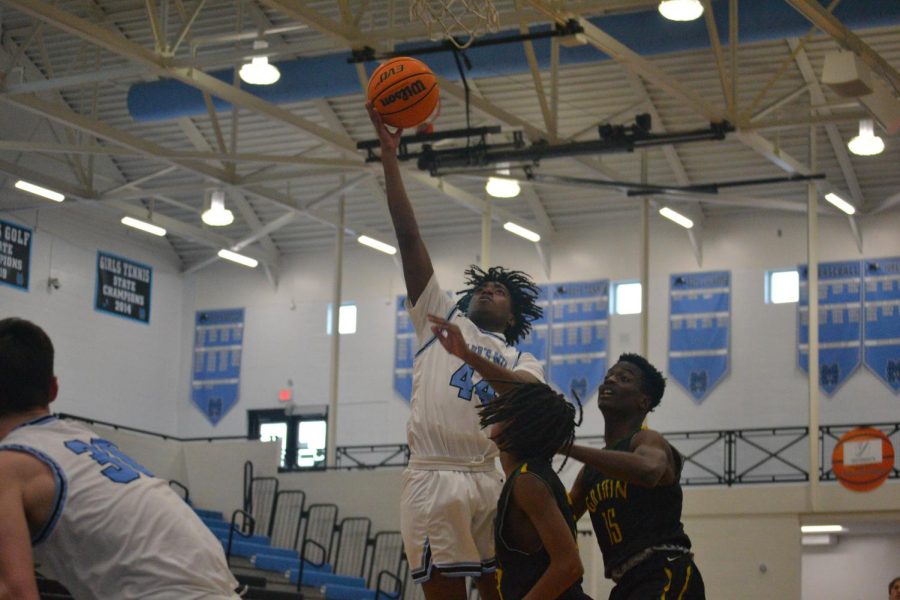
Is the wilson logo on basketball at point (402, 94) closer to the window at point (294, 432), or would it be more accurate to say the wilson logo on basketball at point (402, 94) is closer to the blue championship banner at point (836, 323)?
the blue championship banner at point (836, 323)

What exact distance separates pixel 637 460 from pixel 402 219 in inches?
61.2

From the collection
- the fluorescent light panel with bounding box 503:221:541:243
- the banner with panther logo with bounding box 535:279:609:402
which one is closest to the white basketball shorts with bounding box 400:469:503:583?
A: the fluorescent light panel with bounding box 503:221:541:243

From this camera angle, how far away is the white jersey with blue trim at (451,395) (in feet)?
20.4

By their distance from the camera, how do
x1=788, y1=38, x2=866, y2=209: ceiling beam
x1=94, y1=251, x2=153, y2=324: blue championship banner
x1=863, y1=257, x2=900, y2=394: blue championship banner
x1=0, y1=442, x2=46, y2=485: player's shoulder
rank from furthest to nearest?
x1=94, y1=251, x2=153, y2=324: blue championship banner < x1=863, y1=257, x2=900, y2=394: blue championship banner < x1=788, y1=38, x2=866, y2=209: ceiling beam < x1=0, y1=442, x2=46, y2=485: player's shoulder

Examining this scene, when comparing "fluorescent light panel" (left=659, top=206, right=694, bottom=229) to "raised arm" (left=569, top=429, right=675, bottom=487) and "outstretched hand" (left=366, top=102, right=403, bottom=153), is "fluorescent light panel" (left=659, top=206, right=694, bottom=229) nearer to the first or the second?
"outstretched hand" (left=366, top=102, right=403, bottom=153)

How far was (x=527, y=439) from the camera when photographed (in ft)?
16.6

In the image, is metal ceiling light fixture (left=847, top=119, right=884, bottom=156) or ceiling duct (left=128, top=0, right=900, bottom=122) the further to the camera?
metal ceiling light fixture (left=847, top=119, right=884, bottom=156)

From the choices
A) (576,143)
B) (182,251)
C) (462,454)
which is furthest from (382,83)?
(182,251)

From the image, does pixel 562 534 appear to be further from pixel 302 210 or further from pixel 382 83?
pixel 302 210

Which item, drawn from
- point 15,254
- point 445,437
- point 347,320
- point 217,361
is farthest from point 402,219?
point 217,361

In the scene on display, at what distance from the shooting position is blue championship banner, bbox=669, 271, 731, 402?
23.3 m

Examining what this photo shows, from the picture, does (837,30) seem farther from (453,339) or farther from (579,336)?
(453,339)

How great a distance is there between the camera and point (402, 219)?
612 centimetres

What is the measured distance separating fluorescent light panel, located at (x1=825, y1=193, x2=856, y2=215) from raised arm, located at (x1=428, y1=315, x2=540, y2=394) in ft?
54.6
